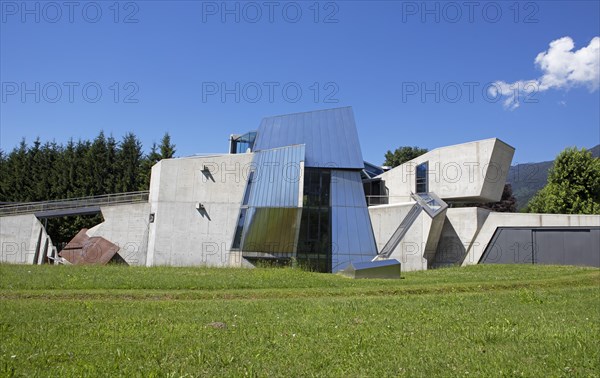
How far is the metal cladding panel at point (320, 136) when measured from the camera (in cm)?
2973

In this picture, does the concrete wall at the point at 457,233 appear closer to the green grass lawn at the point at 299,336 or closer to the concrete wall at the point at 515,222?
the concrete wall at the point at 515,222

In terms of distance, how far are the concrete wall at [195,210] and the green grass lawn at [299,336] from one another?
54.8 ft

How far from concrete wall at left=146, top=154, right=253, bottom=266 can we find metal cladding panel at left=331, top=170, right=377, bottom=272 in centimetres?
649

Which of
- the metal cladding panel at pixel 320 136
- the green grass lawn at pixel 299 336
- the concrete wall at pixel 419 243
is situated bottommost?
the green grass lawn at pixel 299 336

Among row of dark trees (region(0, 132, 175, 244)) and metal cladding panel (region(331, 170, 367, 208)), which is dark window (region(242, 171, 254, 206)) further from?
row of dark trees (region(0, 132, 175, 244))

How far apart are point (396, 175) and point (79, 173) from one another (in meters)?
31.5

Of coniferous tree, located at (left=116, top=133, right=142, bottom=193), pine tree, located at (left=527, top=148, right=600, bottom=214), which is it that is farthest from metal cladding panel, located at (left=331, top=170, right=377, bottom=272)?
coniferous tree, located at (left=116, top=133, right=142, bottom=193)

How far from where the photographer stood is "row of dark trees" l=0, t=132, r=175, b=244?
45.3m

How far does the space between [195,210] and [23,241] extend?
12.7 meters

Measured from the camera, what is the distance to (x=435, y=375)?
5348 millimetres

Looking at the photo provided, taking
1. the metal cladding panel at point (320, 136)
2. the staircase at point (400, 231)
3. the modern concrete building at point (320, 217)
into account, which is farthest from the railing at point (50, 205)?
the staircase at point (400, 231)

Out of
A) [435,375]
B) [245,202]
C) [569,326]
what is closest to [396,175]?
[245,202]

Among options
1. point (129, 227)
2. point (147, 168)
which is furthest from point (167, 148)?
point (129, 227)

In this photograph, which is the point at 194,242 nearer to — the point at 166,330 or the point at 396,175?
the point at 396,175
